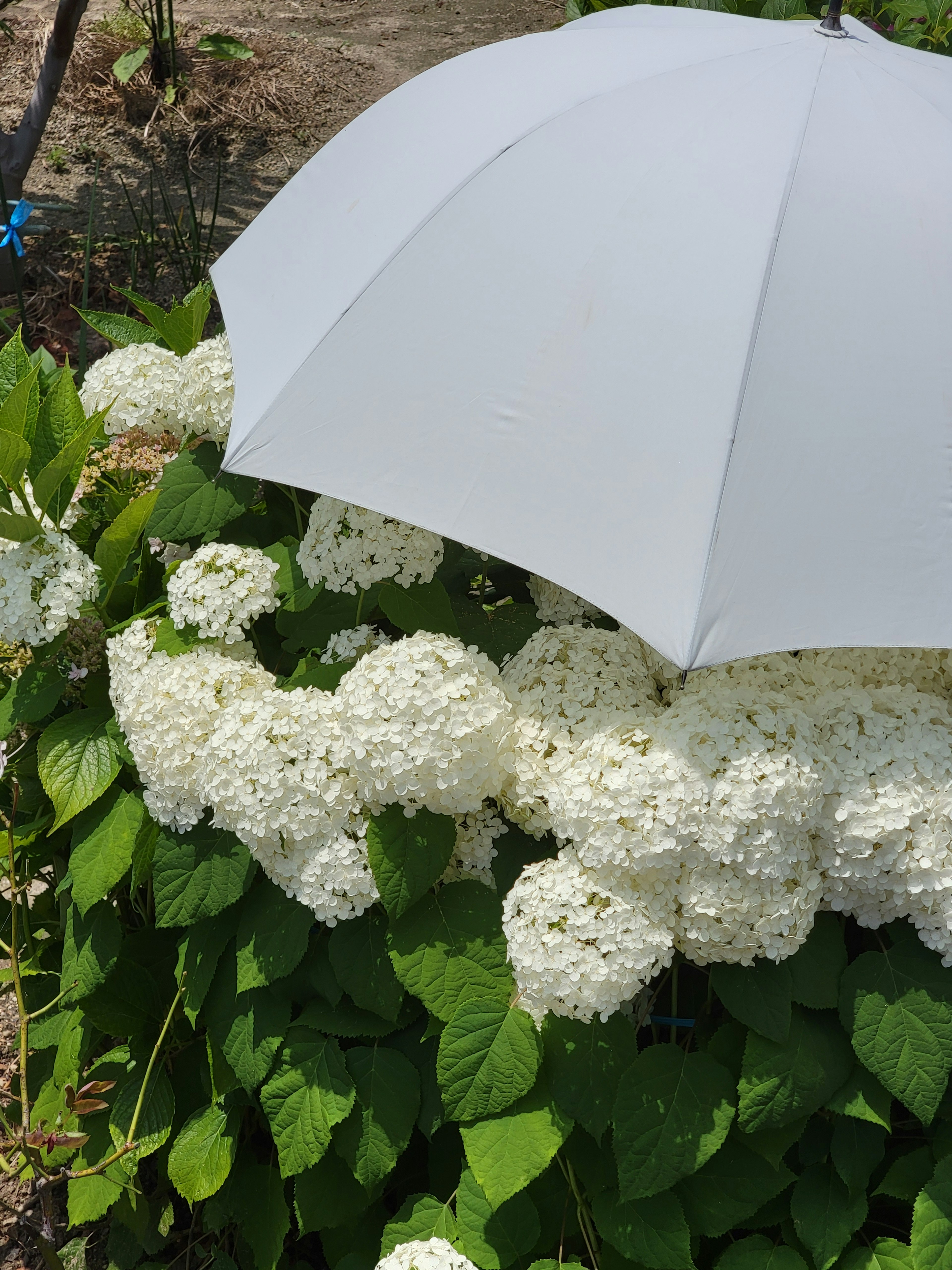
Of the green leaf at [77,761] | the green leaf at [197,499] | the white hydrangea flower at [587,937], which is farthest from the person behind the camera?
the green leaf at [197,499]

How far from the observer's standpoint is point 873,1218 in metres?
1.93

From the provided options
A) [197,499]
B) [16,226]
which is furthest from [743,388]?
[16,226]

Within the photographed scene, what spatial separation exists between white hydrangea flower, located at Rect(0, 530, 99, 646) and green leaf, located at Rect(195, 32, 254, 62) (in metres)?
5.88

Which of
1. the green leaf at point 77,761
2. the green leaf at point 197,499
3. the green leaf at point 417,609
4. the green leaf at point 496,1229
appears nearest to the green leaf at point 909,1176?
the green leaf at point 496,1229

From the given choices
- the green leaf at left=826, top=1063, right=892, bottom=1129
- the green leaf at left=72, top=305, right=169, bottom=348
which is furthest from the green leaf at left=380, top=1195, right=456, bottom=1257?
the green leaf at left=72, top=305, right=169, bottom=348

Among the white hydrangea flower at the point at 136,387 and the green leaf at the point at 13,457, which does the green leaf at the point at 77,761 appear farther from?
the white hydrangea flower at the point at 136,387

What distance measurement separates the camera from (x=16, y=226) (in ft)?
9.68

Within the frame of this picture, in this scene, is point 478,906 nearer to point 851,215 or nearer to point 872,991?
point 872,991

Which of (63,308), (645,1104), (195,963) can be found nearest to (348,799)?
(195,963)

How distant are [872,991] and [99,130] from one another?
6.89 metres

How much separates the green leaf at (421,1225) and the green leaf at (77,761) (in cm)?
93

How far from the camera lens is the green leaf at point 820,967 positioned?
175 centimetres

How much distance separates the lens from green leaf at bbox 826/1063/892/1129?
173 cm

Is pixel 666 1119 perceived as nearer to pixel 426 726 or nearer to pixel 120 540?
pixel 426 726
